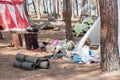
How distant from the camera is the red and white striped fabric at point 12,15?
14.4 metres

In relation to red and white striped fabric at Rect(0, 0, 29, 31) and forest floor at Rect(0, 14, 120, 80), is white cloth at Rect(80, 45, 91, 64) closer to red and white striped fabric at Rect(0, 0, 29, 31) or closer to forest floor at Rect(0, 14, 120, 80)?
forest floor at Rect(0, 14, 120, 80)

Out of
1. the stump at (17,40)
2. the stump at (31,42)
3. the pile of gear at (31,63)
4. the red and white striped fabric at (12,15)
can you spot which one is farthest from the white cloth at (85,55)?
the red and white striped fabric at (12,15)

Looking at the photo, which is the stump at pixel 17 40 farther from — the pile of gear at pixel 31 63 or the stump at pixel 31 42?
the pile of gear at pixel 31 63

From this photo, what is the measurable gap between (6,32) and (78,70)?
8.89 metres

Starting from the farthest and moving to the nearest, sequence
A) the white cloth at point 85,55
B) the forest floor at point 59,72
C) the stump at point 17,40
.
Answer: the stump at point 17,40
the white cloth at point 85,55
the forest floor at point 59,72

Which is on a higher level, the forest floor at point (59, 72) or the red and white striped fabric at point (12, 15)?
the red and white striped fabric at point (12, 15)

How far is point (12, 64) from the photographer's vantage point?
27.5 ft

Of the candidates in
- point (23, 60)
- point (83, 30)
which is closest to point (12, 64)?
point (23, 60)

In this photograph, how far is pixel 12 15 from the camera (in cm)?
1458

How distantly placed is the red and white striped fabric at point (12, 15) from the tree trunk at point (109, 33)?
25.9ft

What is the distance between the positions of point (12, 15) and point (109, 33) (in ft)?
27.0

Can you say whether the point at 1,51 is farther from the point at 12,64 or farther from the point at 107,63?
the point at 107,63

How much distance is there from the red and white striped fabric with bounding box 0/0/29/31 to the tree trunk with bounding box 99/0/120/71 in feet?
25.9

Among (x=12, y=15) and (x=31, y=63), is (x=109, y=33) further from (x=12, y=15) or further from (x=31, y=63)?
(x=12, y=15)
